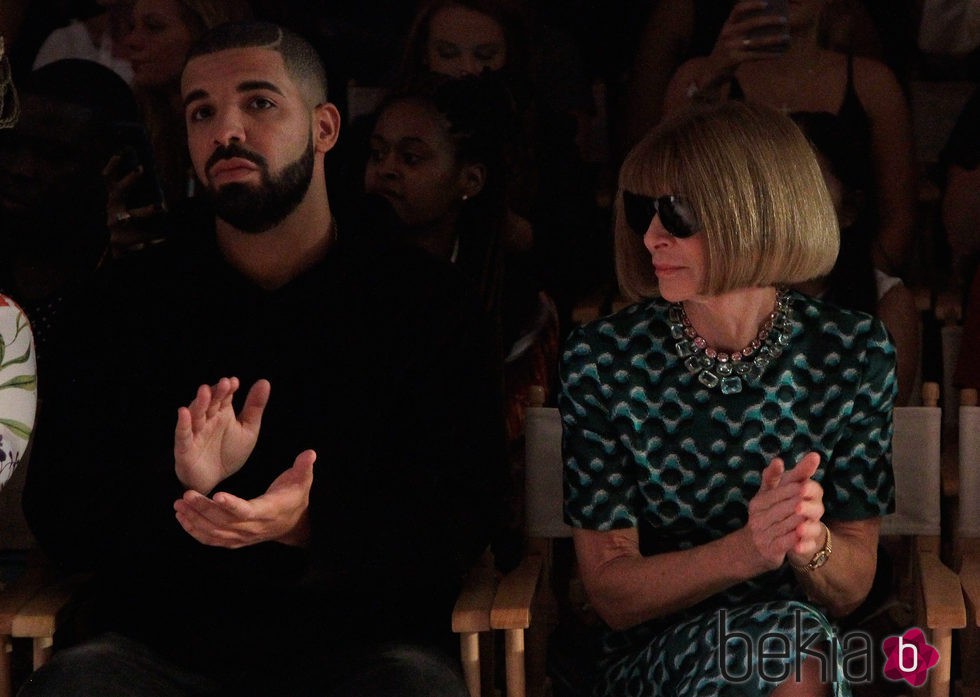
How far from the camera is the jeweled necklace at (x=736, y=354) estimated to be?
2.31 metres

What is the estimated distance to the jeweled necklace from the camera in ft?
7.57

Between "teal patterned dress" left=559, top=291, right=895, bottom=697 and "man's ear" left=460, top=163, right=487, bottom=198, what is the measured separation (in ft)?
3.57

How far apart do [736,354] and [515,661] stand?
1.80ft

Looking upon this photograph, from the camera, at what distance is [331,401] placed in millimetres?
2438

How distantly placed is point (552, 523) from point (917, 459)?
604 mm

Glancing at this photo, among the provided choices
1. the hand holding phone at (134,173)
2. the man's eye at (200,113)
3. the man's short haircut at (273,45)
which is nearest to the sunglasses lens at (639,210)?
the man's short haircut at (273,45)

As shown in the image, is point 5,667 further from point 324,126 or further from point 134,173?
point 134,173

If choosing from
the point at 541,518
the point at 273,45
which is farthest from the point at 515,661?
the point at 273,45

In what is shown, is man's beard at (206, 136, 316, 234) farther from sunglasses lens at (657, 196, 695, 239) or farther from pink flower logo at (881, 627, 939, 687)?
pink flower logo at (881, 627, 939, 687)

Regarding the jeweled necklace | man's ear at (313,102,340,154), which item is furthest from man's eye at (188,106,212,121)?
the jeweled necklace

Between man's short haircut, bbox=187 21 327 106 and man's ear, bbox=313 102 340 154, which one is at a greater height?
man's short haircut, bbox=187 21 327 106

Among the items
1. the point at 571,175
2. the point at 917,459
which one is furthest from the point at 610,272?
the point at 917,459

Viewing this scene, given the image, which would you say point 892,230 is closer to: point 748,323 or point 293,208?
point 748,323

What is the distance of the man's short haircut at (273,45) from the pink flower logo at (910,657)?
1226mm
